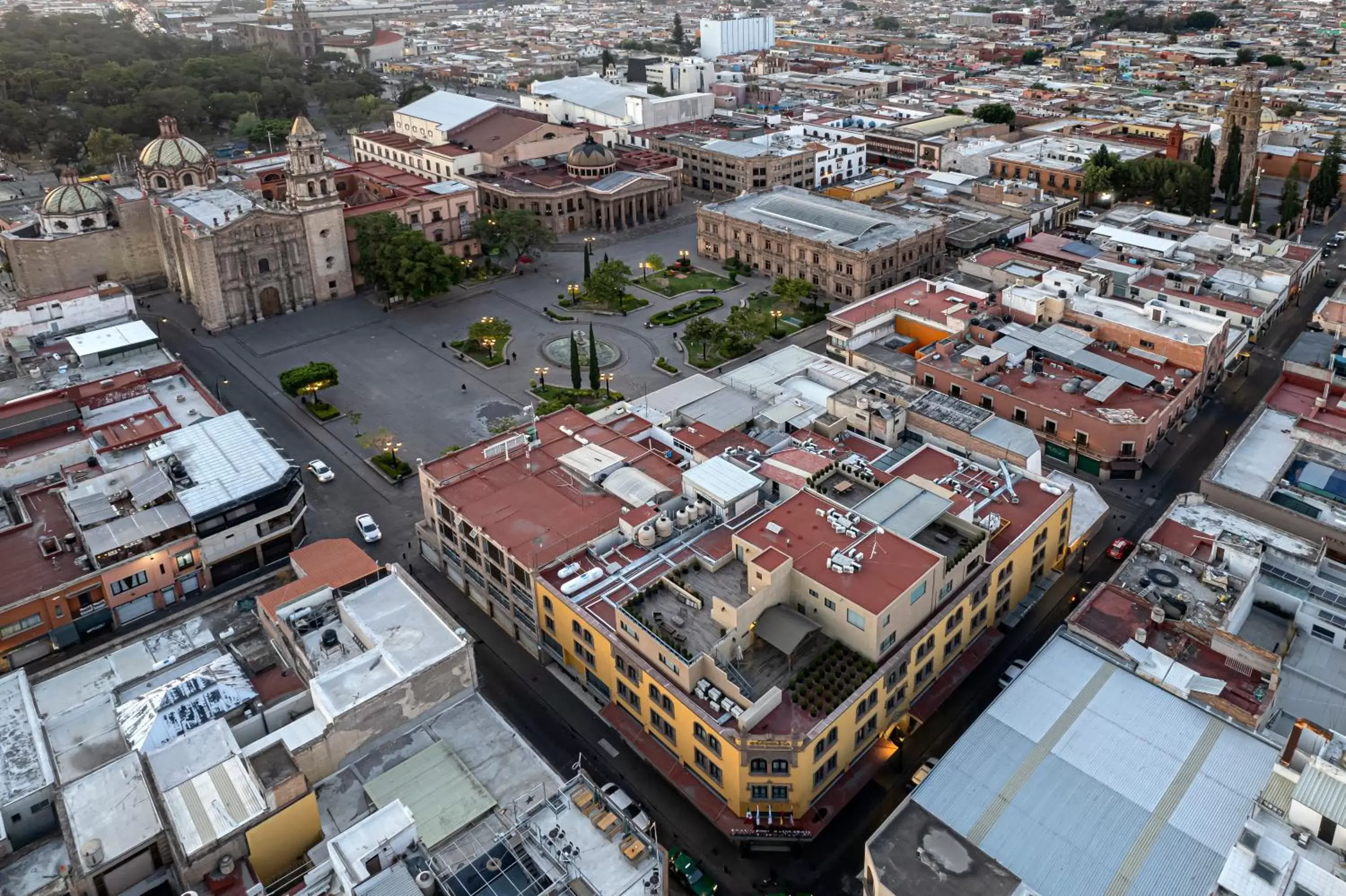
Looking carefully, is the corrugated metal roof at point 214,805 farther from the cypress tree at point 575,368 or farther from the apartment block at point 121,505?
the cypress tree at point 575,368

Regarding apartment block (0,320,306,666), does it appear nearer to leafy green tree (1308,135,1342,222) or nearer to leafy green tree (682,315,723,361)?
leafy green tree (682,315,723,361)

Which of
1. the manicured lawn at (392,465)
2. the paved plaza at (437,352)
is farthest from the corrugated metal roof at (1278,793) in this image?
the manicured lawn at (392,465)

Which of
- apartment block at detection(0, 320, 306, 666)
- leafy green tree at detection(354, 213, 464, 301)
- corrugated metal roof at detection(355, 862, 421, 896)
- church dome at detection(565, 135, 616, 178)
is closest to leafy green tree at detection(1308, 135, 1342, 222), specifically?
church dome at detection(565, 135, 616, 178)

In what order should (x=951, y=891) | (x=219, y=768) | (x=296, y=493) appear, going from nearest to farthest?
1. (x=951, y=891)
2. (x=219, y=768)
3. (x=296, y=493)

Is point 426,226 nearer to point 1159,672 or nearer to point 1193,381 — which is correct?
point 1193,381

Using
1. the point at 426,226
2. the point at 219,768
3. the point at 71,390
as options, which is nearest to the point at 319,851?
the point at 219,768

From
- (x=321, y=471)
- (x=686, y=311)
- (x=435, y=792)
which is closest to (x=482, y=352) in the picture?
(x=686, y=311)
